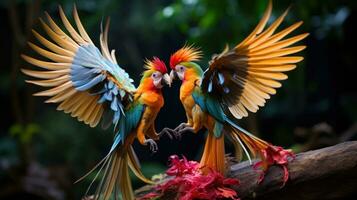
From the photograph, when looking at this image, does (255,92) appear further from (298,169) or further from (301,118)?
(301,118)

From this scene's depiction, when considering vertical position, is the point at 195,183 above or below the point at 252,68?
below

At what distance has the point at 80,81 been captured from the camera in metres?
1.31

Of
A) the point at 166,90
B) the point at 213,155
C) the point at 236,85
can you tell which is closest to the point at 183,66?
the point at 236,85

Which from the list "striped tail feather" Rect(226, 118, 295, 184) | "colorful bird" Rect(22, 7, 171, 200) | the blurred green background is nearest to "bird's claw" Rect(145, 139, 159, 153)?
"colorful bird" Rect(22, 7, 171, 200)

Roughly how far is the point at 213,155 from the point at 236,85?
8.3 inches

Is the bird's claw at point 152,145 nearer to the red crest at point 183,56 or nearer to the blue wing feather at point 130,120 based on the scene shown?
the blue wing feather at point 130,120

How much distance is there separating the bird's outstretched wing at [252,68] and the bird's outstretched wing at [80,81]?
247mm

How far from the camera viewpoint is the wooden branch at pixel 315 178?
1.23m

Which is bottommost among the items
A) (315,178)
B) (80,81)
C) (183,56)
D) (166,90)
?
(315,178)

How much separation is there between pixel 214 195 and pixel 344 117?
267 cm

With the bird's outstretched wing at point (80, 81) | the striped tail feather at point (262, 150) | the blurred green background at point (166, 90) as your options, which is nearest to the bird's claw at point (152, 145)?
the bird's outstretched wing at point (80, 81)

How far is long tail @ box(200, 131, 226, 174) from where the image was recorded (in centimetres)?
130

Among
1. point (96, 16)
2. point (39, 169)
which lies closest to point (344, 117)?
point (96, 16)

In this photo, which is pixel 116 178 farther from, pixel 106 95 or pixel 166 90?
pixel 166 90
